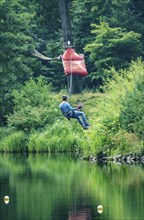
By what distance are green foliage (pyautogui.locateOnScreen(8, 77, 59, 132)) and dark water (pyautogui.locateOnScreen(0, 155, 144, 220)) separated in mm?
9975

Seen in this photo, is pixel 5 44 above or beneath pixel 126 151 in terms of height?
above

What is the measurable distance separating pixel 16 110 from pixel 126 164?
1417 centimetres

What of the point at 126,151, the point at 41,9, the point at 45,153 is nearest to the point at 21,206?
the point at 126,151

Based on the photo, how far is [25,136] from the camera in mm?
45719

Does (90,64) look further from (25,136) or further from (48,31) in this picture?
(25,136)

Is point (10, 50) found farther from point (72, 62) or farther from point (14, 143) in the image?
point (14, 143)

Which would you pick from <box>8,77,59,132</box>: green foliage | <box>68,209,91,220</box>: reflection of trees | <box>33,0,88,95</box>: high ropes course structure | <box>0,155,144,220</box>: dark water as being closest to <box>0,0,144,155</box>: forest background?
<box>8,77,59,132</box>: green foliage

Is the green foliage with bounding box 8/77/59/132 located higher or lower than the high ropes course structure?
lower

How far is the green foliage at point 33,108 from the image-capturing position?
154ft

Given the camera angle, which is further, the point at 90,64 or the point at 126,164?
the point at 90,64

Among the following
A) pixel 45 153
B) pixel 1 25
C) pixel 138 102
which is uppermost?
pixel 1 25

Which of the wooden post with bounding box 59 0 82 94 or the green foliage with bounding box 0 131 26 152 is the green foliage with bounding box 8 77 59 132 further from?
the wooden post with bounding box 59 0 82 94

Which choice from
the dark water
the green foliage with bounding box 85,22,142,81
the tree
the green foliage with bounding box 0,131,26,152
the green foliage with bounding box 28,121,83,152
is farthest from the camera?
the green foliage with bounding box 85,22,142,81

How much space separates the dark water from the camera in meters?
21.1
